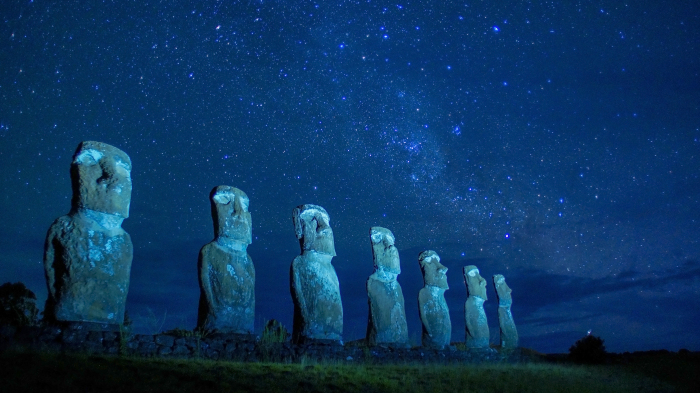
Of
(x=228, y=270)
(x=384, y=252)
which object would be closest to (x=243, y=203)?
(x=228, y=270)

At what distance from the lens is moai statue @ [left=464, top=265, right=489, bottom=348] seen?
2094 cm

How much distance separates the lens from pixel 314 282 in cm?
1390

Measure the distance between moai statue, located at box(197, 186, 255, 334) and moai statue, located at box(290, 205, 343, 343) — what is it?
142cm

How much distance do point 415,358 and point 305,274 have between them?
12.6 feet

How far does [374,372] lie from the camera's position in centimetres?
1057

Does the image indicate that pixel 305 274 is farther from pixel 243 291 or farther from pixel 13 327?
pixel 13 327

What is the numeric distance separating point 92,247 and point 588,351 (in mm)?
22205

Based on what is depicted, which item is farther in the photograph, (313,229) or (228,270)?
(313,229)

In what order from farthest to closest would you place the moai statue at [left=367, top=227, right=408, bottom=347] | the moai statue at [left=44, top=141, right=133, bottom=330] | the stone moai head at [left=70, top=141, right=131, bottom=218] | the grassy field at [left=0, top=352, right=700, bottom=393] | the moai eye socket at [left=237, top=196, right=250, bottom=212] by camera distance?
the moai statue at [left=367, top=227, right=408, bottom=347]
the moai eye socket at [left=237, top=196, right=250, bottom=212]
the stone moai head at [left=70, top=141, right=131, bottom=218]
the moai statue at [left=44, top=141, right=133, bottom=330]
the grassy field at [left=0, top=352, right=700, bottom=393]

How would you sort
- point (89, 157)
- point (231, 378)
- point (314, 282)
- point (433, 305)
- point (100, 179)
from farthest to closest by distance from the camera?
point (433, 305)
point (314, 282)
point (89, 157)
point (100, 179)
point (231, 378)

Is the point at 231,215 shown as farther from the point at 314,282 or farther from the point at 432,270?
the point at 432,270

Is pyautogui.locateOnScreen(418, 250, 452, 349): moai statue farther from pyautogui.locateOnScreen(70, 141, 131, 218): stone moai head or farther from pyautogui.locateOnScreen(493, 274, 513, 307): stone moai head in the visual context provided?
pyautogui.locateOnScreen(70, 141, 131, 218): stone moai head

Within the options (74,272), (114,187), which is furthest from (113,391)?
(114,187)

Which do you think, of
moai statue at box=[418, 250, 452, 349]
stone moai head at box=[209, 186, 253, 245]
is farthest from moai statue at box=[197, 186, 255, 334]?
moai statue at box=[418, 250, 452, 349]
